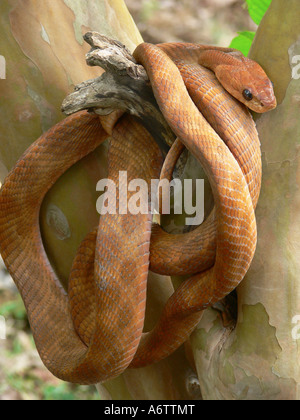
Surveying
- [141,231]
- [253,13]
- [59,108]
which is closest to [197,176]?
[141,231]

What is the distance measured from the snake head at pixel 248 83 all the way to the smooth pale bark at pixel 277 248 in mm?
26

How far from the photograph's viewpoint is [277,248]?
1.08 metres

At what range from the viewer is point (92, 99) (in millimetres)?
1088

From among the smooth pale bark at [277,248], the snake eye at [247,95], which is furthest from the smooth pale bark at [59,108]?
the snake eye at [247,95]

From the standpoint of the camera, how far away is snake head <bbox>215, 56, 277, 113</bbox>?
1.04 meters

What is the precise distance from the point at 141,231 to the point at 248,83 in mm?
373

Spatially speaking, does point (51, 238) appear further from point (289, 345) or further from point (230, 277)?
point (289, 345)

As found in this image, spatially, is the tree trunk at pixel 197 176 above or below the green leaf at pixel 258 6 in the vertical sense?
below

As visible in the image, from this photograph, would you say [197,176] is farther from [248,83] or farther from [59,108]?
[59,108]

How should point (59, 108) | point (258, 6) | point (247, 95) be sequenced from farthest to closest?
point (258, 6) < point (59, 108) < point (247, 95)

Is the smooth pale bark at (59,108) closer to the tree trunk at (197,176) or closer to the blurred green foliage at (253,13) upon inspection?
the tree trunk at (197,176)

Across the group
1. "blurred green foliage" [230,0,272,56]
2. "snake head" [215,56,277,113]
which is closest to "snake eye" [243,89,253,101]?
"snake head" [215,56,277,113]

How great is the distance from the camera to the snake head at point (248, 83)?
1043mm
